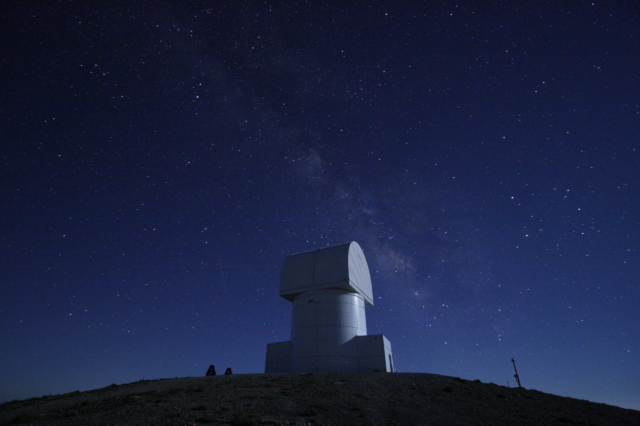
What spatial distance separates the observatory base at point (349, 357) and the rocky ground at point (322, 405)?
5.45 metres

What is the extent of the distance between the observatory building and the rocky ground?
224 inches

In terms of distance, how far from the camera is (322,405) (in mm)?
10578

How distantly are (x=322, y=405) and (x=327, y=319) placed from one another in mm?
11896

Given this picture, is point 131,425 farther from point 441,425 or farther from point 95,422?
point 441,425

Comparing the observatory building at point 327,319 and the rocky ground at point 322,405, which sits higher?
the observatory building at point 327,319

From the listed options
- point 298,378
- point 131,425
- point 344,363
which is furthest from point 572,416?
point 131,425

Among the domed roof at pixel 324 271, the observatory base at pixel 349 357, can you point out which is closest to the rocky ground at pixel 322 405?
the observatory base at pixel 349 357

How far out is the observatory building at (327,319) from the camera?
2133 centimetres

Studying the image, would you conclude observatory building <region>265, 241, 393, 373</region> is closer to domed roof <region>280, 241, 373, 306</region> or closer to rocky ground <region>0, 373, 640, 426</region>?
domed roof <region>280, 241, 373, 306</region>

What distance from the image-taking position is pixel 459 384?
14836 mm

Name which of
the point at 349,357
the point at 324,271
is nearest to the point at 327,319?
the point at 349,357

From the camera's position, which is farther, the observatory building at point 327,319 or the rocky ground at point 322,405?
the observatory building at point 327,319

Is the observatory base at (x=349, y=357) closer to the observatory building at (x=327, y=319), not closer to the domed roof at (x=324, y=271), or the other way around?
the observatory building at (x=327, y=319)

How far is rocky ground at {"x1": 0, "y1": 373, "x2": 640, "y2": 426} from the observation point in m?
9.62
